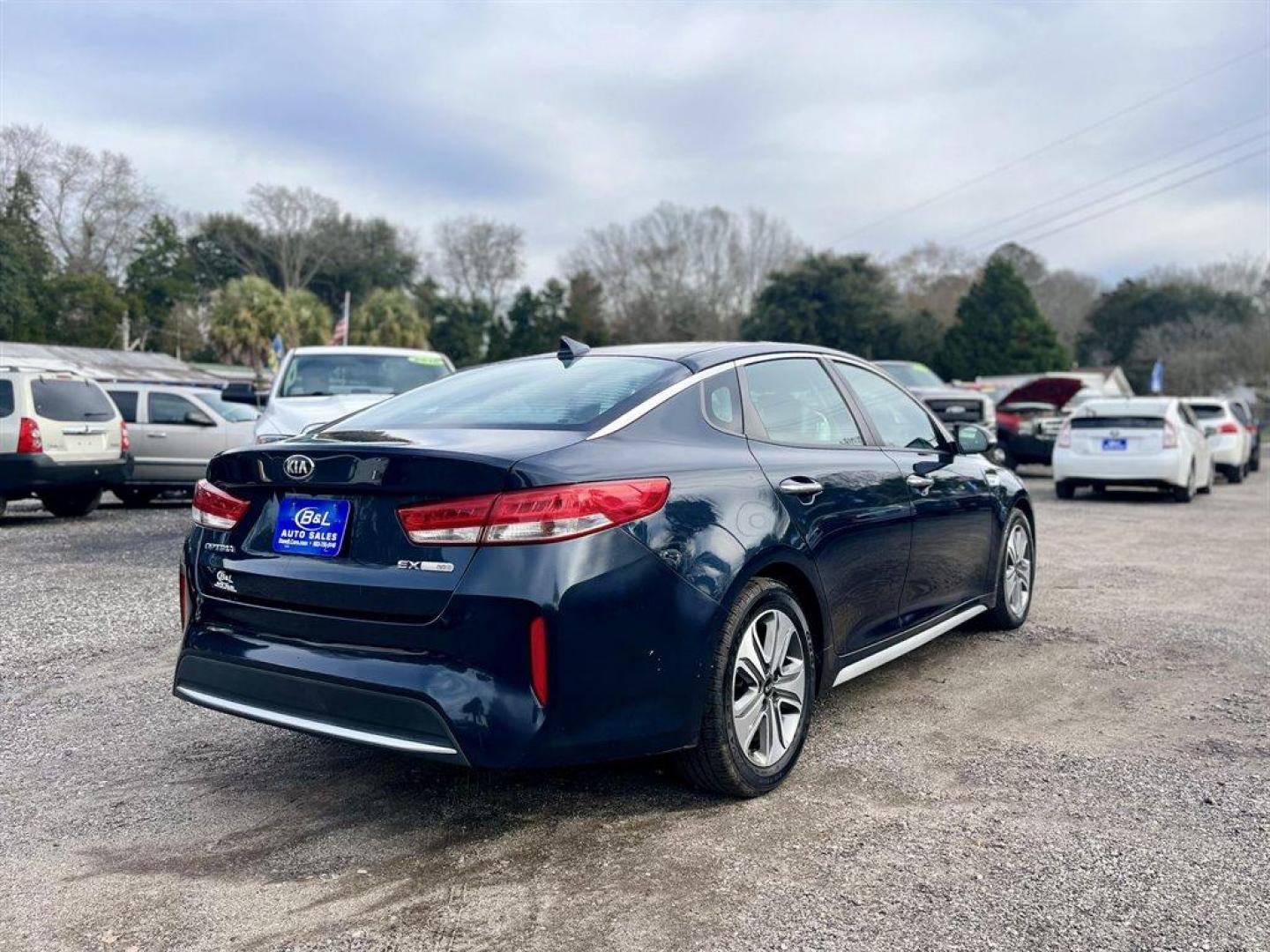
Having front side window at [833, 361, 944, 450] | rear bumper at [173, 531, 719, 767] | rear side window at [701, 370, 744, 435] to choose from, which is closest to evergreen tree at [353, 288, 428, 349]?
front side window at [833, 361, 944, 450]

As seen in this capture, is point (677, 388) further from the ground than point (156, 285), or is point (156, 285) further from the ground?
point (156, 285)

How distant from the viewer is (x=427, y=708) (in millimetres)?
3098

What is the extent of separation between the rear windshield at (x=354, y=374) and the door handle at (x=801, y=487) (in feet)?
23.6

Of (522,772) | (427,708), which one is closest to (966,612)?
(522,772)

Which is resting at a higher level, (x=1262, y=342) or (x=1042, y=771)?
(x=1262, y=342)

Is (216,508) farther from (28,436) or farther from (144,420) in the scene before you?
(144,420)

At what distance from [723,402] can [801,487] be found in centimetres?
42

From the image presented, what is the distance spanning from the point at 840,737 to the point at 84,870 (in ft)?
8.77

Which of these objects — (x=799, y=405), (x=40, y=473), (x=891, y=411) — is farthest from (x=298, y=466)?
(x=40, y=473)

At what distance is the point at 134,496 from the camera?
15188 mm

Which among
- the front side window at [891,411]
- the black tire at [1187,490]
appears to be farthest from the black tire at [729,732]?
the black tire at [1187,490]

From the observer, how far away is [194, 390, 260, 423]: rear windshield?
15.2 meters

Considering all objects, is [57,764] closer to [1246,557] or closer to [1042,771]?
[1042,771]

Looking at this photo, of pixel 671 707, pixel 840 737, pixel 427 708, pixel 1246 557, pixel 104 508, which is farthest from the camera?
pixel 104 508
